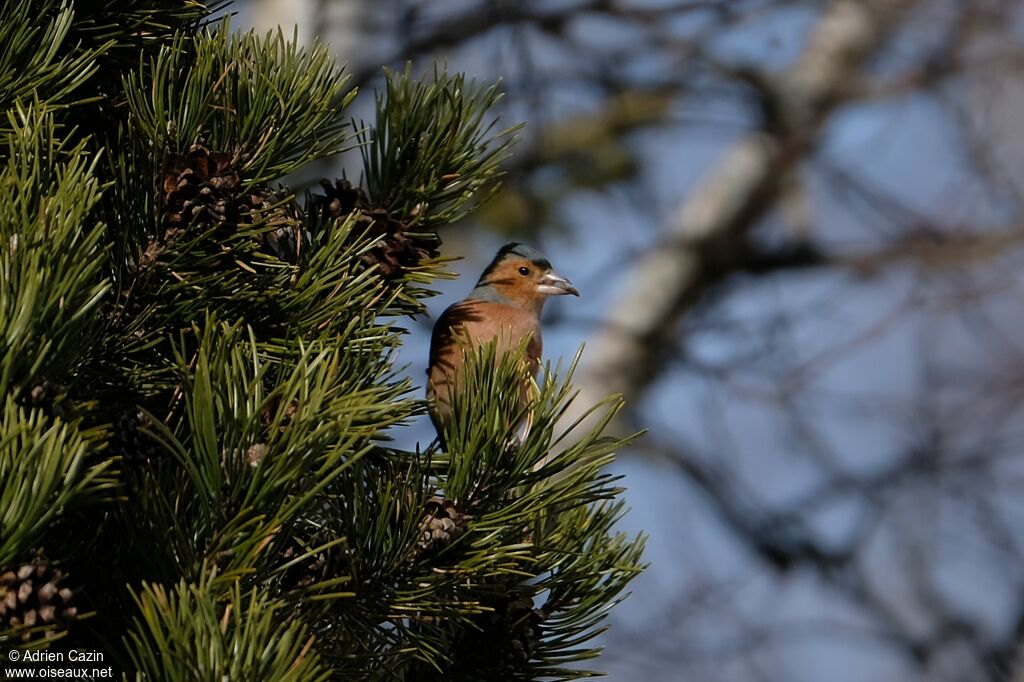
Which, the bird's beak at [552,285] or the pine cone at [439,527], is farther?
the bird's beak at [552,285]

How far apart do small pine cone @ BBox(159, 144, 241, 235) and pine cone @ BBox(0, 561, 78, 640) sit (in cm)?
63

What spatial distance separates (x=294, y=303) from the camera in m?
1.97

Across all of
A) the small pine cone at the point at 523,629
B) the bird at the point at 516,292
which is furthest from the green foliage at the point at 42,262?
the bird at the point at 516,292

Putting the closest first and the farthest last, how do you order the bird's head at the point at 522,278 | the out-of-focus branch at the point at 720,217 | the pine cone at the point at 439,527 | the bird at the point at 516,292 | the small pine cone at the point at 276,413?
1. the small pine cone at the point at 276,413
2. the pine cone at the point at 439,527
3. the bird at the point at 516,292
4. the bird's head at the point at 522,278
5. the out-of-focus branch at the point at 720,217

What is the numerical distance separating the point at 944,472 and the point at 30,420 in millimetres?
9957

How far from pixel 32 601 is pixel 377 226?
3.15 feet

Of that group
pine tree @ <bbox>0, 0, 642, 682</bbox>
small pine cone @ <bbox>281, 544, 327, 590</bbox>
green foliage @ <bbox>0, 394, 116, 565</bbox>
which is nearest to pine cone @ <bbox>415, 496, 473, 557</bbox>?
pine tree @ <bbox>0, 0, 642, 682</bbox>

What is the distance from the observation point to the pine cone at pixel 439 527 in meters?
1.89

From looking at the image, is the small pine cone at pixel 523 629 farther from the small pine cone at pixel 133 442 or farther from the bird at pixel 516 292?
the bird at pixel 516 292

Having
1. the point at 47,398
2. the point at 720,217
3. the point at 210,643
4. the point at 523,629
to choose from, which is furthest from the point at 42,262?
the point at 720,217

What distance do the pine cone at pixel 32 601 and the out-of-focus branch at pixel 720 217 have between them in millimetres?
8297

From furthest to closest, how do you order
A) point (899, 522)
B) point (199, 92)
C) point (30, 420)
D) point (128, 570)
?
point (899, 522) → point (199, 92) → point (128, 570) → point (30, 420)

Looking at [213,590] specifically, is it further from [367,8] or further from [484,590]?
[367,8]

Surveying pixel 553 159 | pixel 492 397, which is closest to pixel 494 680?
pixel 492 397
